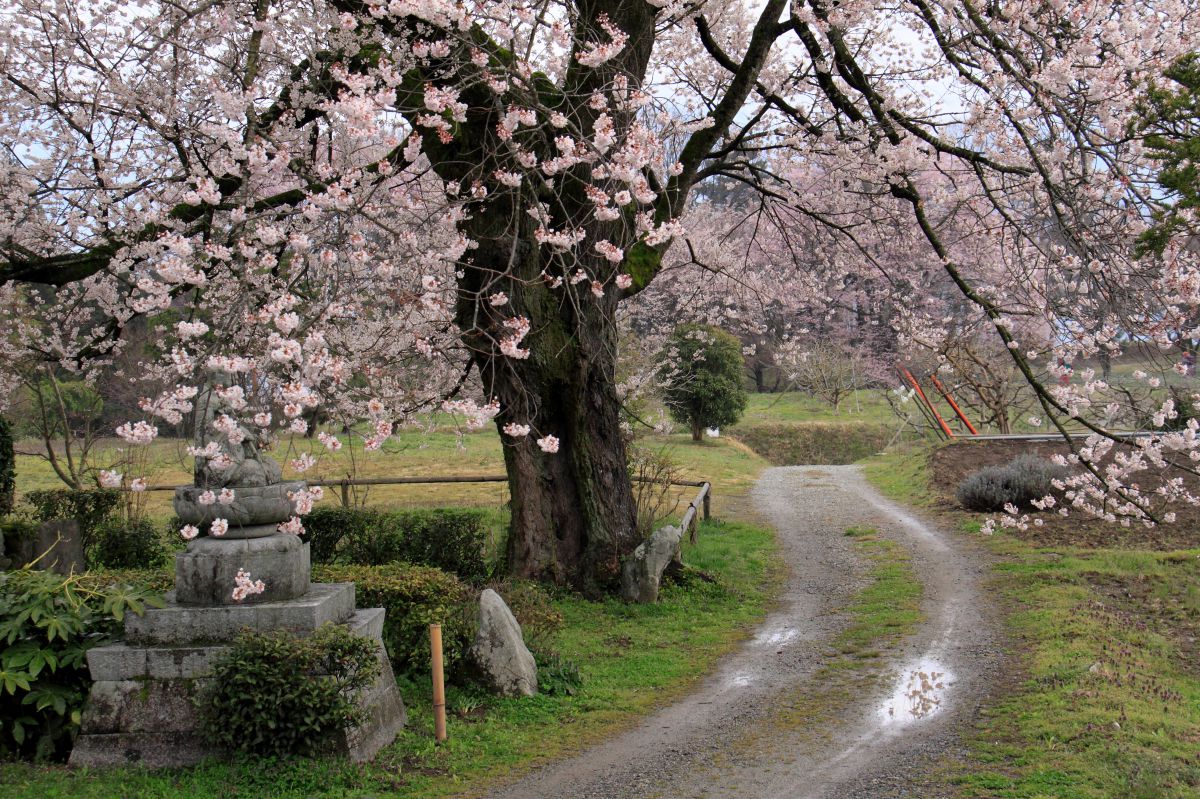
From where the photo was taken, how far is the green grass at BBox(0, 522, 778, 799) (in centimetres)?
465

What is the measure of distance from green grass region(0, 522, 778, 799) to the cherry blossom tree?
1.02 m

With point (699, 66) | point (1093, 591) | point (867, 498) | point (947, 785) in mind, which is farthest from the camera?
point (867, 498)

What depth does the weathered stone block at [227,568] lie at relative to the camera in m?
5.17

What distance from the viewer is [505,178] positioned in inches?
263

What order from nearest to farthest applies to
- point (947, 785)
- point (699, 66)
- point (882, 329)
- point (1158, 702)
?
point (947, 785), point (1158, 702), point (699, 66), point (882, 329)

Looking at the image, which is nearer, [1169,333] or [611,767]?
[611,767]

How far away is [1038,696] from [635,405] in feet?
36.1

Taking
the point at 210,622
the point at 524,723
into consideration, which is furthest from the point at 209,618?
the point at 524,723

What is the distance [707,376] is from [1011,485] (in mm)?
10131

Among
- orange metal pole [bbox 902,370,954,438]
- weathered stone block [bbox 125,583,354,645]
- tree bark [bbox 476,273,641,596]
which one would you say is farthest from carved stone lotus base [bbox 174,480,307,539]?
orange metal pole [bbox 902,370,954,438]

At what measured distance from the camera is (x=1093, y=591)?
8773 mm

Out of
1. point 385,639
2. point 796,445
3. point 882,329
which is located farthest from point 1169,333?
point 882,329

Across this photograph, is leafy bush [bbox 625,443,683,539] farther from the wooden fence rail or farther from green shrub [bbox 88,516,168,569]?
green shrub [bbox 88,516,168,569]

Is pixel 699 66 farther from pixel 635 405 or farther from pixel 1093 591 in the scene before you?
pixel 1093 591
